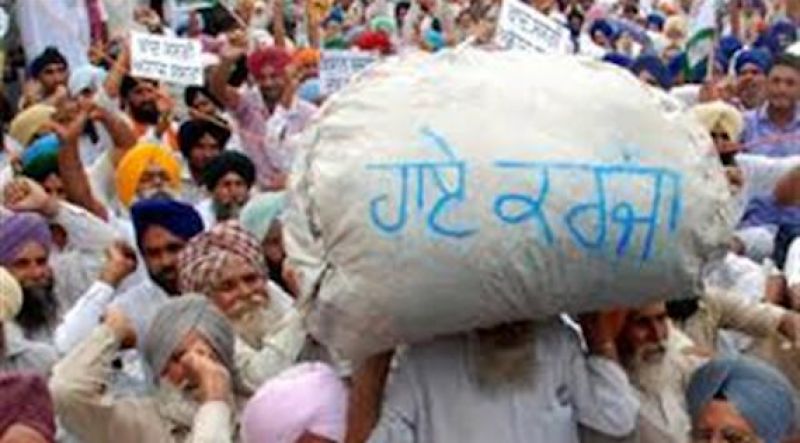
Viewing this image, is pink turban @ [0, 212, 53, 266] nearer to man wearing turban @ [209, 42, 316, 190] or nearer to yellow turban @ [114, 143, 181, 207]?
yellow turban @ [114, 143, 181, 207]

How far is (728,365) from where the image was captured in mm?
3678

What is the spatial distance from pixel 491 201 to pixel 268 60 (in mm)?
7079

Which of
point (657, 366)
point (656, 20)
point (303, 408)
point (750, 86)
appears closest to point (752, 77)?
point (750, 86)

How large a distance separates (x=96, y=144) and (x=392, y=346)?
548 cm

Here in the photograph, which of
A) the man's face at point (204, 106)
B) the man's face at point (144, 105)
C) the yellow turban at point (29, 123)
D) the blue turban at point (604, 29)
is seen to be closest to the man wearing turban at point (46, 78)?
the man's face at point (144, 105)

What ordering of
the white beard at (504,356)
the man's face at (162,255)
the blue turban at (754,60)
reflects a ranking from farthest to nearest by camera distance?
the blue turban at (754,60) < the man's face at (162,255) < the white beard at (504,356)

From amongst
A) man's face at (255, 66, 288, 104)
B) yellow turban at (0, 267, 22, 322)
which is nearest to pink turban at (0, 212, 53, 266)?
yellow turban at (0, 267, 22, 322)

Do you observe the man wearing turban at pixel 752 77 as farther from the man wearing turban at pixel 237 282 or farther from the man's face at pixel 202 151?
the man wearing turban at pixel 237 282

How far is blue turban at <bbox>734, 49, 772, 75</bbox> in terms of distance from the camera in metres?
9.97

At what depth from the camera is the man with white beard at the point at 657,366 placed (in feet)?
12.9

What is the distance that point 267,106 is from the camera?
955 centimetres

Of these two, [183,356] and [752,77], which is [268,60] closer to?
[752,77]

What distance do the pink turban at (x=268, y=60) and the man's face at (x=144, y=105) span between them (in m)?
1.22

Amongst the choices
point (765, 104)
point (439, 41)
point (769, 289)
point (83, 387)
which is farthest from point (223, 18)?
point (83, 387)
